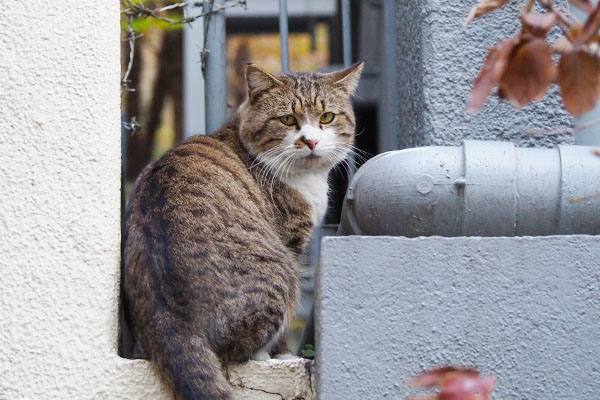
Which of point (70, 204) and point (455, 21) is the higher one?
point (455, 21)

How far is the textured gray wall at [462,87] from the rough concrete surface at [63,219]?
978 mm

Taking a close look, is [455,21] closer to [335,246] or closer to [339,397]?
[335,246]

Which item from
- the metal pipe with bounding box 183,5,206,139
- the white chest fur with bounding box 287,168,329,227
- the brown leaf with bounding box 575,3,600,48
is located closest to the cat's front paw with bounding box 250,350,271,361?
the white chest fur with bounding box 287,168,329,227

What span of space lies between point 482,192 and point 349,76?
1.20 metres

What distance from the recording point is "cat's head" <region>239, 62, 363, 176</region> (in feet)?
9.78

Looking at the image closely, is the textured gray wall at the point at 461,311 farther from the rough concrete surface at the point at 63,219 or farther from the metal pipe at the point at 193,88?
the metal pipe at the point at 193,88

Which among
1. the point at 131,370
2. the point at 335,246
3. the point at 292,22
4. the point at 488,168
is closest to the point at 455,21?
the point at 488,168

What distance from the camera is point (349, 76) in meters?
3.13

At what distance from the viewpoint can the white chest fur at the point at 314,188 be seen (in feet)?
9.63

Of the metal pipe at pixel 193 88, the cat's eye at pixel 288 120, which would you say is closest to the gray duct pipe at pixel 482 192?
the cat's eye at pixel 288 120

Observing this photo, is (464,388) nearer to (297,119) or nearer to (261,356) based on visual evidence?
(261,356)

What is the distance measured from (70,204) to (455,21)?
4.54ft

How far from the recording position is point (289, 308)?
2408 mm

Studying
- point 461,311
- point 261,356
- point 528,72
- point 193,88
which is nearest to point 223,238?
point 261,356
